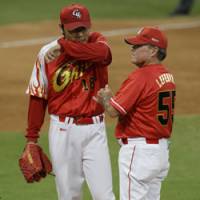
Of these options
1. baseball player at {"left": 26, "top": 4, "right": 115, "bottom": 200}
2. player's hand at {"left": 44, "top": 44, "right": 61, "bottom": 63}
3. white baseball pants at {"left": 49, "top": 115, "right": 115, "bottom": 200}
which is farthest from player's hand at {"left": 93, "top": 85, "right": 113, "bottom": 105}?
player's hand at {"left": 44, "top": 44, "right": 61, "bottom": 63}

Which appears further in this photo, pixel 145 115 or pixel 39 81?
pixel 39 81

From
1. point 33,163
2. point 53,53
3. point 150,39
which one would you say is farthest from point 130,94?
point 33,163

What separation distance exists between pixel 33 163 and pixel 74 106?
640 mm

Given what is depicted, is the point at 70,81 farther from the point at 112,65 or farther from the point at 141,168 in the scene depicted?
the point at 112,65

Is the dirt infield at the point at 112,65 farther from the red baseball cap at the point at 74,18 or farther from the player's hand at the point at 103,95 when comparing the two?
the player's hand at the point at 103,95

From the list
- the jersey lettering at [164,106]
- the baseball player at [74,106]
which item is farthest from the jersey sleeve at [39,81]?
the jersey lettering at [164,106]

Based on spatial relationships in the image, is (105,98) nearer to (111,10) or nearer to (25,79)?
(25,79)

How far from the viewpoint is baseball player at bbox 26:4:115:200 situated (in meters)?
7.47

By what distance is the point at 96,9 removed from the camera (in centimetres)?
2361

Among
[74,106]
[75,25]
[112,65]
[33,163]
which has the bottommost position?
[112,65]

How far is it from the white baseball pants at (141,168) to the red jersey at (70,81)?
0.65 m

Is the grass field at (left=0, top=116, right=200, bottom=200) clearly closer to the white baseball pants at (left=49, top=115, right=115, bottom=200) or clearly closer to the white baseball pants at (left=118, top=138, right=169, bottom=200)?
the white baseball pants at (left=49, top=115, right=115, bottom=200)

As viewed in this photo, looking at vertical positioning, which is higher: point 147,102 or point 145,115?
point 147,102

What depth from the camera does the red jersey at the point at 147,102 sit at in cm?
702
